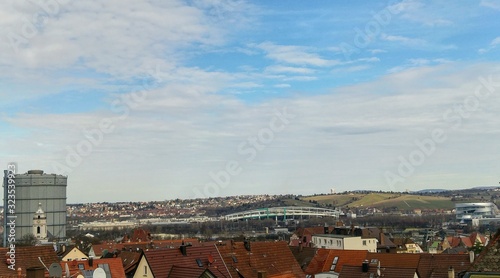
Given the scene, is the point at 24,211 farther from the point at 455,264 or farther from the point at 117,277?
the point at 455,264

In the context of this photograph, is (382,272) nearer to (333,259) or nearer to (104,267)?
(333,259)

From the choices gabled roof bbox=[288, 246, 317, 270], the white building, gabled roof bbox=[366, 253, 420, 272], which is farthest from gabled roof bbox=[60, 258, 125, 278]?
the white building

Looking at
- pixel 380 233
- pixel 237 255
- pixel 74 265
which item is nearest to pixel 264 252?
pixel 237 255

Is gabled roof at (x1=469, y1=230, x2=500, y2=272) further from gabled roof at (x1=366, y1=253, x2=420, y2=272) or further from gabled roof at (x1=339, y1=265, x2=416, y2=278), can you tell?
gabled roof at (x1=366, y1=253, x2=420, y2=272)

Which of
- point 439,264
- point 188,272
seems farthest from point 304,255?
point 188,272

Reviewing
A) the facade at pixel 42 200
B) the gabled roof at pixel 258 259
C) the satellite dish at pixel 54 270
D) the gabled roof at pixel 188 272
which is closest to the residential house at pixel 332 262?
the gabled roof at pixel 258 259

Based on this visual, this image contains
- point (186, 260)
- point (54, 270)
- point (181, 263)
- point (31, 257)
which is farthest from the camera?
point (186, 260)

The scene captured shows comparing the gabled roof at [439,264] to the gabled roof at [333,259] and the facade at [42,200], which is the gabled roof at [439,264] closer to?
the gabled roof at [333,259]
